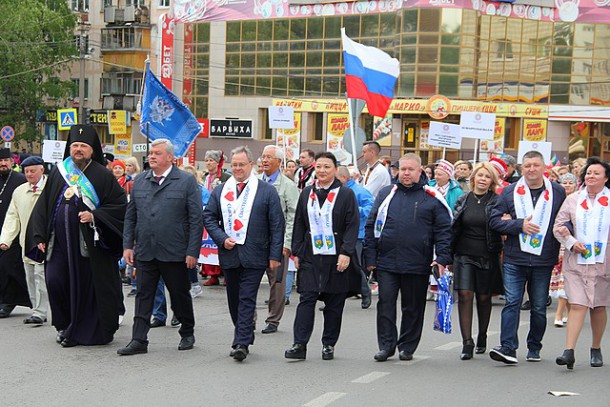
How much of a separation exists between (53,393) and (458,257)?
3990 mm

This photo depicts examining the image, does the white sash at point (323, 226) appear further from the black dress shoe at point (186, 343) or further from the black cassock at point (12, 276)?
the black cassock at point (12, 276)

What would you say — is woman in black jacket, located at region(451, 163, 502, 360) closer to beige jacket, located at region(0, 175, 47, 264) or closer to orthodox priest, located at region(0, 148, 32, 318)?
beige jacket, located at region(0, 175, 47, 264)

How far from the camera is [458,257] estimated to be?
962cm

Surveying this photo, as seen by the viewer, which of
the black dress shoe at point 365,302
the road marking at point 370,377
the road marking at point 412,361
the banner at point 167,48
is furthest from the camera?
the banner at point 167,48

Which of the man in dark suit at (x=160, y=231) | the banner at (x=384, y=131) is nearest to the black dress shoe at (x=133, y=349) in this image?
the man in dark suit at (x=160, y=231)

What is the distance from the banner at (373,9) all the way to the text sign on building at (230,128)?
18.6ft

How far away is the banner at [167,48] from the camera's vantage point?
57156 millimetres

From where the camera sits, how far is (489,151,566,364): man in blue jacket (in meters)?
9.06

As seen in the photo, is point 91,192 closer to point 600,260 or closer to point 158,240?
point 158,240

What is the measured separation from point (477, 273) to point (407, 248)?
811 millimetres

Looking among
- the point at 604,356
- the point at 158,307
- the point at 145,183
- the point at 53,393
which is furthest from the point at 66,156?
the point at 604,356

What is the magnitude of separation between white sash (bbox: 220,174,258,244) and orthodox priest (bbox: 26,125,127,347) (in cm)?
113

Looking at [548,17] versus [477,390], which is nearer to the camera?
[477,390]

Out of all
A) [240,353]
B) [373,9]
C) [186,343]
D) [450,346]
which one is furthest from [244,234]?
[373,9]
